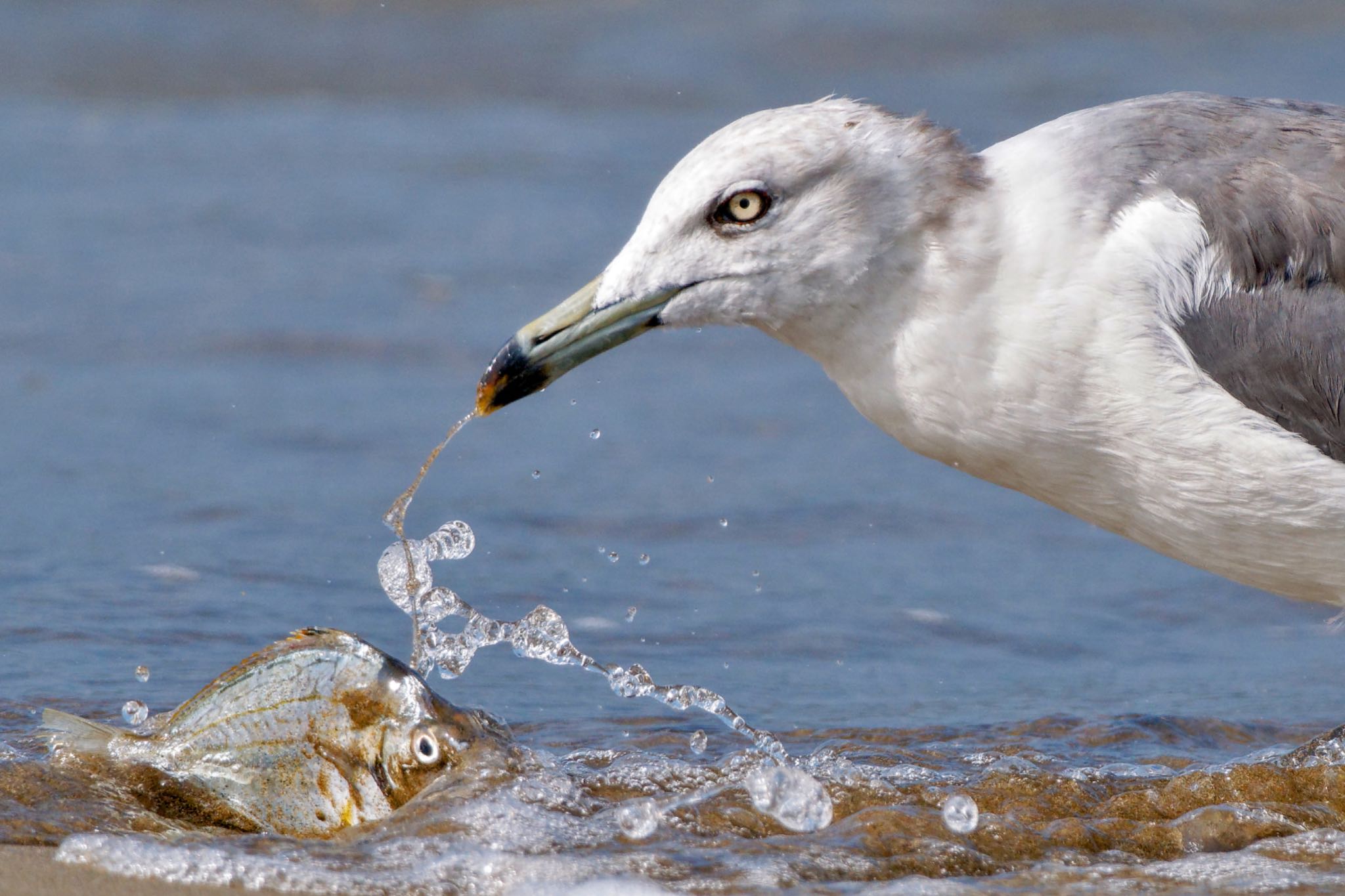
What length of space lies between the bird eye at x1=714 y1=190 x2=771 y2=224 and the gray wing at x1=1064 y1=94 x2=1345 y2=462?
82 centimetres

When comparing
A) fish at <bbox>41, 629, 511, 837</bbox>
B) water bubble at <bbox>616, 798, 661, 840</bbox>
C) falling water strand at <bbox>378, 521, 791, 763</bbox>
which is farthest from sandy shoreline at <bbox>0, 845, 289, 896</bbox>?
falling water strand at <bbox>378, 521, 791, 763</bbox>

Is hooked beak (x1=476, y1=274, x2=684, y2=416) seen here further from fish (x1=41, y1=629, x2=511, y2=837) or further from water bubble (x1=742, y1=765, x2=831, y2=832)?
water bubble (x1=742, y1=765, x2=831, y2=832)

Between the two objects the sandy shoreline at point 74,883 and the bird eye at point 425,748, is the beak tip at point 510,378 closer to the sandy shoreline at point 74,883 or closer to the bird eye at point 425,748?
the bird eye at point 425,748

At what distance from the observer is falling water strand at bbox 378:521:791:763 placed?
19.3 feet

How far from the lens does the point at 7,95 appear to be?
12.8 m

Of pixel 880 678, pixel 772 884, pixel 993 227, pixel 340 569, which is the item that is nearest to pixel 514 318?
pixel 340 569

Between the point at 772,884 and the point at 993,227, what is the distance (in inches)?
67.3

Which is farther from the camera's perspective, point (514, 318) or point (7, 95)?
point (7, 95)

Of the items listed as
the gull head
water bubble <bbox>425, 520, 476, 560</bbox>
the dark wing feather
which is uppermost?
the gull head

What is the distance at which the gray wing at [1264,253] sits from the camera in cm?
484

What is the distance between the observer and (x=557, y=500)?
7996mm

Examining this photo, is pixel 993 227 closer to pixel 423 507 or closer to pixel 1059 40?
pixel 423 507

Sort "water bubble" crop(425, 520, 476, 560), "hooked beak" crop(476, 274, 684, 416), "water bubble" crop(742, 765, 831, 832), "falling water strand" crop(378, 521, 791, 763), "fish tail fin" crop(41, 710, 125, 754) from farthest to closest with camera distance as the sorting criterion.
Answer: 1. "water bubble" crop(425, 520, 476, 560)
2. "falling water strand" crop(378, 521, 791, 763)
3. "fish tail fin" crop(41, 710, 125, 754)
4. "hooked beak" crop(476, 274, 684, 416)
5. "water bubble" crop(742, 765, 831, 832)

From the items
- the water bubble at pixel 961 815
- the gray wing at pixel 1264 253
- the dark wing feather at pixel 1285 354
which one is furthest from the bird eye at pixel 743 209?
the water bubble at pixel 961 815
